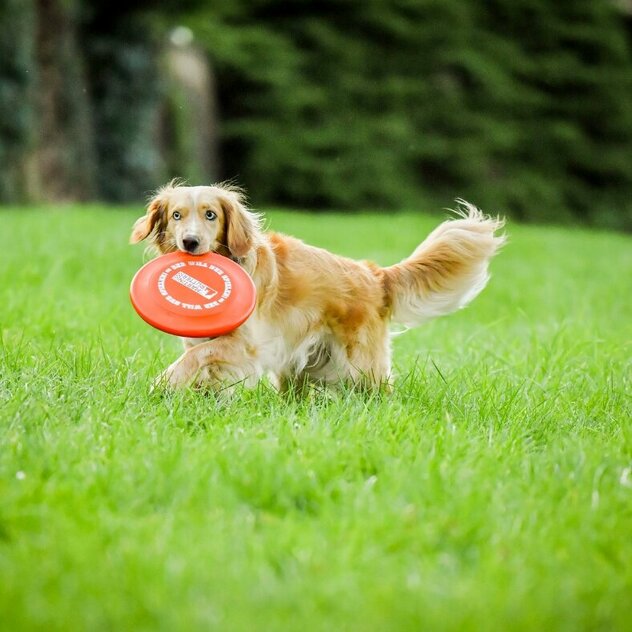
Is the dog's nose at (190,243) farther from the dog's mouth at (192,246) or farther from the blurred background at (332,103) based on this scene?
the blurred background at (332,103)

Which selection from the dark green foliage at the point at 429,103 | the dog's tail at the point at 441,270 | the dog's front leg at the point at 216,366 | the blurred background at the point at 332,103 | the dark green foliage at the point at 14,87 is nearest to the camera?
the dog's front leg at the point at 216,366

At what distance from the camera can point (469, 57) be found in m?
23.4

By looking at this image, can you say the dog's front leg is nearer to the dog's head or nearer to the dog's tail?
the dog's head

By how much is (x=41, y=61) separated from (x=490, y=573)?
46.0 feet

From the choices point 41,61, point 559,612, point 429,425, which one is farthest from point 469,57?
point 559,612

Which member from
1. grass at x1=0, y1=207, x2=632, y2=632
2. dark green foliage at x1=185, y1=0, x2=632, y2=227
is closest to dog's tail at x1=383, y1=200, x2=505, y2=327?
grass at x1=0, y1=207, x2=632, y2=632

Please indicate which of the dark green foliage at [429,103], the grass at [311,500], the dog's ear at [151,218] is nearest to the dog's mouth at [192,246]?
Answer: the dog's ear at [151,218]

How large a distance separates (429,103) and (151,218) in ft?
64.2

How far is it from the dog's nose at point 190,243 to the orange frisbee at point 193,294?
0.12 ft

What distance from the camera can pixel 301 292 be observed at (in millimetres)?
4516

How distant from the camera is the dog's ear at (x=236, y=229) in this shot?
4.39 metres

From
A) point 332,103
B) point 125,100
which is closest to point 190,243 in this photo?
point 125,100

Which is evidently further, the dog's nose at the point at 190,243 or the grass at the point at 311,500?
the dog's nose at the point at 190,243

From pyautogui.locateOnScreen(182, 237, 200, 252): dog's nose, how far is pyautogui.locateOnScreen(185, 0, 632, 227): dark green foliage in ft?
50.8
